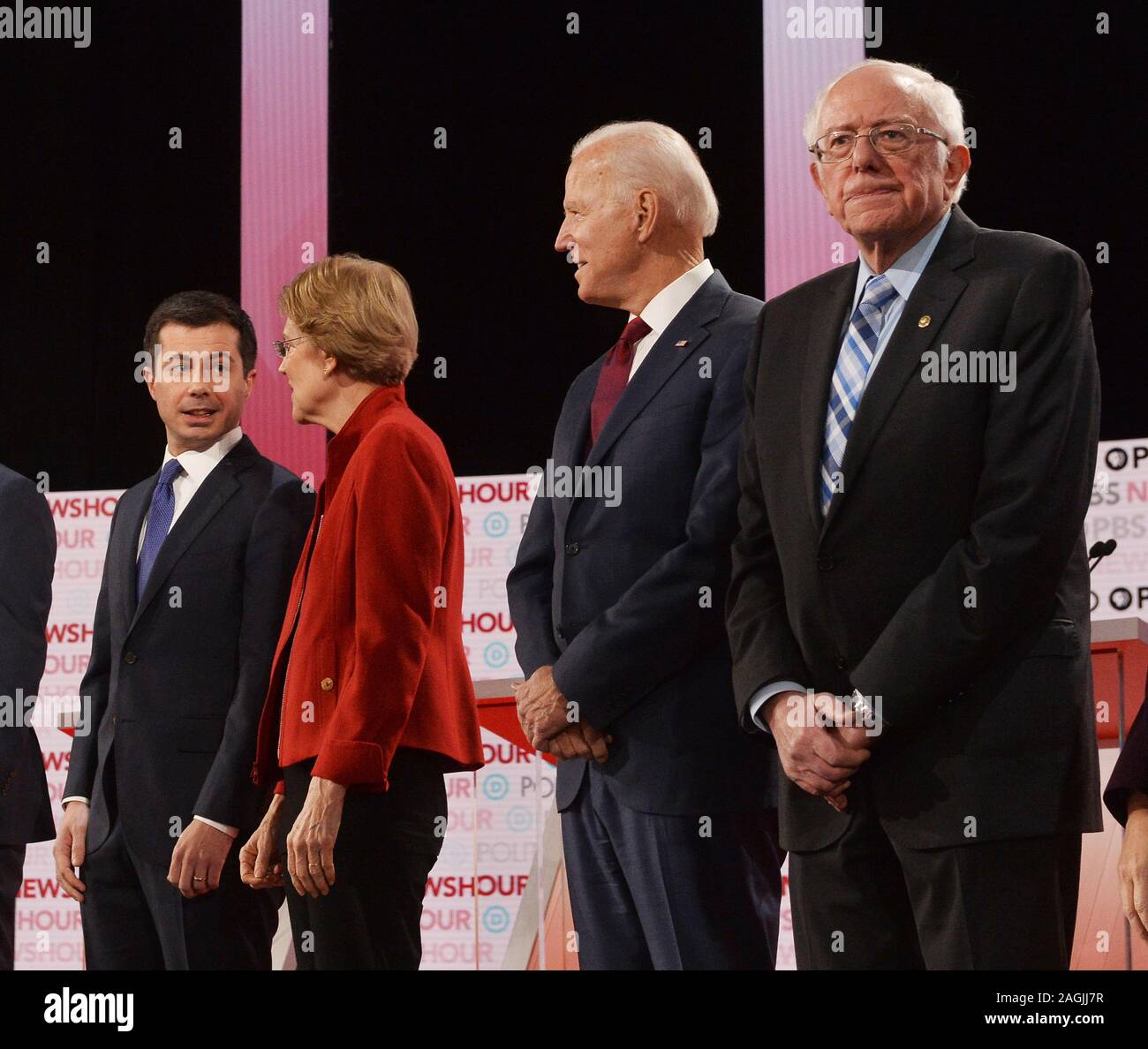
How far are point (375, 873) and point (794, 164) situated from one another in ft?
11.1

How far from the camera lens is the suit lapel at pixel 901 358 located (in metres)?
2.31

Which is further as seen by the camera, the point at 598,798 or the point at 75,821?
the point at 75,821

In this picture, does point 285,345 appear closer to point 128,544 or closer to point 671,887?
point 128,544

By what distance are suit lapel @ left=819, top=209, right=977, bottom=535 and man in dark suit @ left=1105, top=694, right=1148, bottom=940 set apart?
51cm

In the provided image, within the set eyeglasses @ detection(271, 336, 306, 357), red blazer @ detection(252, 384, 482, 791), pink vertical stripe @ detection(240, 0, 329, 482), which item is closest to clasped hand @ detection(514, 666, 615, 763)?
red blazer @ detection(252, 384, 482, 791)

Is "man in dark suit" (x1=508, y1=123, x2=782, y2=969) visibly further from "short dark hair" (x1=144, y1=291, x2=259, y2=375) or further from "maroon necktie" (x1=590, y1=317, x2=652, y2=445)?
"short dark hair" (x1=144, y1=291, x2=259, y2=375)

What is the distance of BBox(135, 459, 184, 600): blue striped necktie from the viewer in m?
3.23

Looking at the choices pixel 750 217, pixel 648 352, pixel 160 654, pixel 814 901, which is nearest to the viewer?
pixel 814 901

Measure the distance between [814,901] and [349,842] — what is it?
2.65 ft

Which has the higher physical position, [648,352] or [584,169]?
[584,169]

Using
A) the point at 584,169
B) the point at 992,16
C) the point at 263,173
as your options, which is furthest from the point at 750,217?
the point at 584,169

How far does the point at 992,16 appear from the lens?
5.46 m
